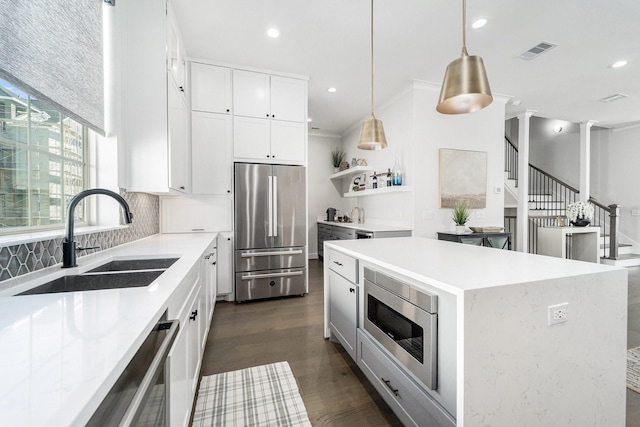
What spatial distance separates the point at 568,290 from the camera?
3.88 feet

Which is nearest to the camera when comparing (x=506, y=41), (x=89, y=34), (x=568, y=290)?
(x=568, y=290)

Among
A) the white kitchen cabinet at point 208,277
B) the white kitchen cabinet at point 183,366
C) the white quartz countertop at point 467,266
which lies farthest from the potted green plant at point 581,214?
the white kitchen cabinet at point 183,366

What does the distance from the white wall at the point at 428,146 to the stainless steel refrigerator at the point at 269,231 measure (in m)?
1.67

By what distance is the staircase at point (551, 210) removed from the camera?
211 inches

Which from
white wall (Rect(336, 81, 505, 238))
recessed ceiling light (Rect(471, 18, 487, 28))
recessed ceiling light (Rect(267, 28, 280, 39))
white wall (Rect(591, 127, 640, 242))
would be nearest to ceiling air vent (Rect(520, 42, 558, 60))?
recessed ceiling light (Rect(471, 18, 487, 28))

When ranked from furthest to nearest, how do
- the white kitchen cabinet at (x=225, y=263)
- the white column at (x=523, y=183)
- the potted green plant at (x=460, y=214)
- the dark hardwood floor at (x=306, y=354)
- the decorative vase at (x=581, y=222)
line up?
the white column at (x=523, y=183) → the decorative vase at (x=581, y=222) → the potted green plant at (x=460, y=214) → the white kitchen cabinet at (x=225, y=263) → the dark hardwood floor at (x=306, y=354)

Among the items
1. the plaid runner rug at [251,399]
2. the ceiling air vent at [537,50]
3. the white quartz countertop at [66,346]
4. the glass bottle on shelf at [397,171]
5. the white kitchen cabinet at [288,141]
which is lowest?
the plaid runner rug at [251,399]

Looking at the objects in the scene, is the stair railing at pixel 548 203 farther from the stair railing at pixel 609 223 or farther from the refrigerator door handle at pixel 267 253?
the refrigerator door handle at pixel 267 253

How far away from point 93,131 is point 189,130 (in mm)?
1360

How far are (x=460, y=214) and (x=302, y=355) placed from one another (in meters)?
2.99

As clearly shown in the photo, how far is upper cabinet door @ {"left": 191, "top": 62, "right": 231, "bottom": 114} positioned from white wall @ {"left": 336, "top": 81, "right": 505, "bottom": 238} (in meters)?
2.59

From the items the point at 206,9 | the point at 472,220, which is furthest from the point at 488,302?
the point at 472,220

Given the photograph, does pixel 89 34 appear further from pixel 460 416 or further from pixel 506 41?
pixel 506 41

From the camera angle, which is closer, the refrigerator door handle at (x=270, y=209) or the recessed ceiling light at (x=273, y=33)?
the recessed ceiling light at (x=273, y=33)
